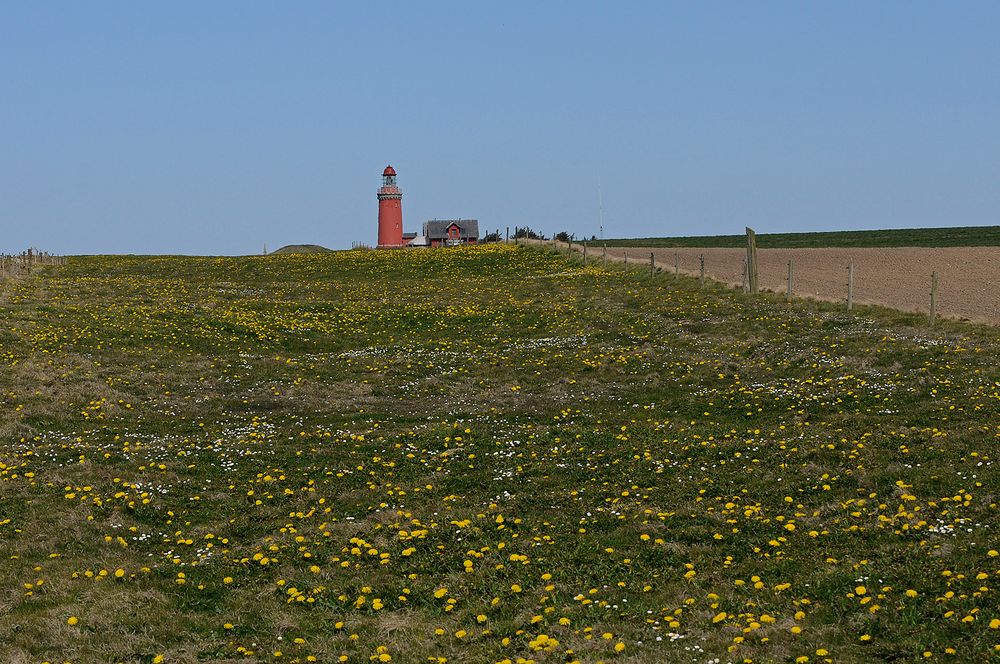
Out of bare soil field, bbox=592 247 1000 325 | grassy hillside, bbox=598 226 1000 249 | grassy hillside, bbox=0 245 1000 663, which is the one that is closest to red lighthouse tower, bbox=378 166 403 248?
grassy hillside, bbox=598 226 1000 249

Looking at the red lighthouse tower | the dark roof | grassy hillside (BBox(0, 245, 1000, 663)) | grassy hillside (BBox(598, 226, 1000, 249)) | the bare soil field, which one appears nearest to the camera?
grassy hillside (BBox(0, 245, 1000, 663))

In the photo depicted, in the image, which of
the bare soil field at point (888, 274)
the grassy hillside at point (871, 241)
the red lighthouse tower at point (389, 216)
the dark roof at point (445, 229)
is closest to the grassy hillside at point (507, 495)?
the bare soil field at point (888, 274)

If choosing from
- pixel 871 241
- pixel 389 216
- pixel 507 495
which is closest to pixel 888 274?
pixel 507 495

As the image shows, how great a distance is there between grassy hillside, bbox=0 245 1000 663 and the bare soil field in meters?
9.65

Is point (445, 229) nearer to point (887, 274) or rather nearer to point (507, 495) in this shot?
point (887, 274)

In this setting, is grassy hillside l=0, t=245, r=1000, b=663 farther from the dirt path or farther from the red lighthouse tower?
the red lighthouse tower

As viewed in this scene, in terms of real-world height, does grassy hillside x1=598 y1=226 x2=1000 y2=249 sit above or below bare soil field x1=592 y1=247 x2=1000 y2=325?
above

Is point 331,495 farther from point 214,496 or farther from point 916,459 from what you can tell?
point 916,459

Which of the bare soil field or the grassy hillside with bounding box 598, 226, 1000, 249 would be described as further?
the grassy hillside with bounding box 598, 226, 1000, 249

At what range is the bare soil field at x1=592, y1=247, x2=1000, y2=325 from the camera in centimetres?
4566

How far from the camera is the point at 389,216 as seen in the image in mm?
135000

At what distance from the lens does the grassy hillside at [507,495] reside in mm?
12711

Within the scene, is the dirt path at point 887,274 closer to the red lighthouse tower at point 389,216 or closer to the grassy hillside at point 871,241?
the grassy hillside at point 871,241

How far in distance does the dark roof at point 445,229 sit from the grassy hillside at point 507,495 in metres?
109
